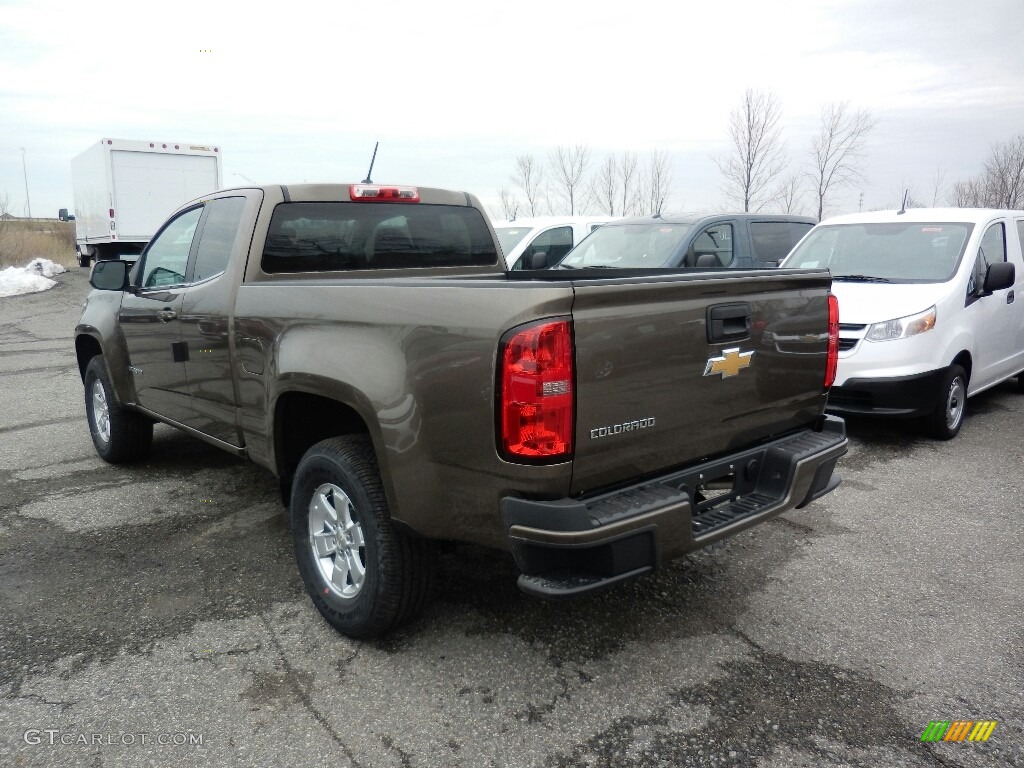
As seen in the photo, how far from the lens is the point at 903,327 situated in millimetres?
6027

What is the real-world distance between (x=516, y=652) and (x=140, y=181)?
20.8m

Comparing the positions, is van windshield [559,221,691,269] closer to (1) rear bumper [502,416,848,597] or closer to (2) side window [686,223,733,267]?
(2) side window [686,223,733,267]

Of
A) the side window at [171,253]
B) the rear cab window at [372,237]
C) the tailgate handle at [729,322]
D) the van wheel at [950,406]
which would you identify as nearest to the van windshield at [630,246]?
the van wheel at [950,406]

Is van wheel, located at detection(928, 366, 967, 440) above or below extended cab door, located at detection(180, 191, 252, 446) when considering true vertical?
below

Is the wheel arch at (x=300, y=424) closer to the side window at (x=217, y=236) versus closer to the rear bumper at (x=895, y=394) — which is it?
the side window at (x=217, y=236)

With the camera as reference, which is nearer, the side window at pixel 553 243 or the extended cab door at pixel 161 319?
the extended cab door at pixel 161 319

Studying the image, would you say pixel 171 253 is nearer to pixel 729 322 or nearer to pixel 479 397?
pixel 479 397

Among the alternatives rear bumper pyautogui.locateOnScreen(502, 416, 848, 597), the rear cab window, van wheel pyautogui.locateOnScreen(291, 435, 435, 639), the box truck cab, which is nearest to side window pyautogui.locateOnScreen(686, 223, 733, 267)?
the box truck cab

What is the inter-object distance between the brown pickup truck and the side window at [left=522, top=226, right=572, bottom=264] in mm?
7245

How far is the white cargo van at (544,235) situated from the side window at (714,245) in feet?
7.95

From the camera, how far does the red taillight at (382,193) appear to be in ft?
13.8

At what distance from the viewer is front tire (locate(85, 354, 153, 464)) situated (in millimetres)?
5469

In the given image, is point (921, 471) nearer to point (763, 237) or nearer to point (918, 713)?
point (918, 713)

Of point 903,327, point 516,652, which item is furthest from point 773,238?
point 516,652
